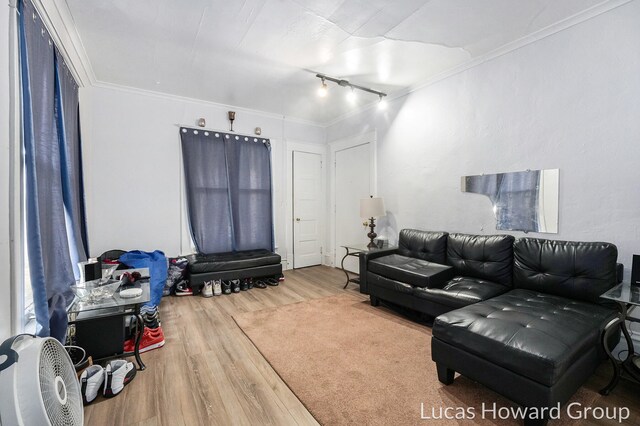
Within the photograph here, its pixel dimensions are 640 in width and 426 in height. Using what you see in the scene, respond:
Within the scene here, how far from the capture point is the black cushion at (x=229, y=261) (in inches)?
141

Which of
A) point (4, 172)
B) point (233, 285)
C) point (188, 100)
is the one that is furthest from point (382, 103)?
point (4, 172)

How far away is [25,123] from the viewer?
1.51 metres

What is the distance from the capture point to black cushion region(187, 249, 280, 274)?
357 centimetres

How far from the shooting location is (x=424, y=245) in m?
3.17

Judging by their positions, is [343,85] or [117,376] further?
[343,85]

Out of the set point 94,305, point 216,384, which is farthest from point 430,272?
point 94,305

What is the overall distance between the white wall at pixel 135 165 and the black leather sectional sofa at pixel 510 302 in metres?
2.90

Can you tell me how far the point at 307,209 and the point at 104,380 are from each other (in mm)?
3712

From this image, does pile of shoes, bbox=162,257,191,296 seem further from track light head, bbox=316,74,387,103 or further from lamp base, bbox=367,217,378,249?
track light head, bbox=316,74,387,103

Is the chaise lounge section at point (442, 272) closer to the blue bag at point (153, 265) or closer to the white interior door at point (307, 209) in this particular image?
the white interior door at point (307, 209)

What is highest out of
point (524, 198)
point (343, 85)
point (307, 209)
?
→ point (343, 85)

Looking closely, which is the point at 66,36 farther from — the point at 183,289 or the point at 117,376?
the point at 183,289

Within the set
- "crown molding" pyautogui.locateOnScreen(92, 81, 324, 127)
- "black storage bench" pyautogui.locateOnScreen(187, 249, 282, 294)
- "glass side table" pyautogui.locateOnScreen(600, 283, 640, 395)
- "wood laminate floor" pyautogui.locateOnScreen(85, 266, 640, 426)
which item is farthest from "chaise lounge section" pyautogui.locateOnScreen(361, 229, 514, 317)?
"crown molding" pyautogui.locateOnScreen(92, 81, 324, 127)

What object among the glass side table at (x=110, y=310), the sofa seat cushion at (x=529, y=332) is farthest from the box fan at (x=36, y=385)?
the sofa seat cushion at (x=529, y=332)
